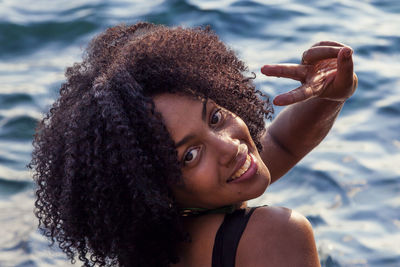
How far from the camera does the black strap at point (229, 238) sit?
2148mm

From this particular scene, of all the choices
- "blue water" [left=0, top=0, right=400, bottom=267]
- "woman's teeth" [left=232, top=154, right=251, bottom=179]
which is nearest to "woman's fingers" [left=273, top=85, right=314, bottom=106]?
"woman's teeth" [left=232, top=154, right=251, bottom=179]

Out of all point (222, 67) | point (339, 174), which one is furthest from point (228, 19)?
point (222, 67)

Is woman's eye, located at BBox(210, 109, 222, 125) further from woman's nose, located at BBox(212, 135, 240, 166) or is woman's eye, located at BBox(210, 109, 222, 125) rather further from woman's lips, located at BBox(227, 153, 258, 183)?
woman's lips, located at BBox(227, 153, 258, 183)

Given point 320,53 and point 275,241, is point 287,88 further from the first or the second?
point 275,241

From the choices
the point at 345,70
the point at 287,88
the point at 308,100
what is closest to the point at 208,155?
the point at 345,70

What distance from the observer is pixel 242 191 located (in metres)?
2.21

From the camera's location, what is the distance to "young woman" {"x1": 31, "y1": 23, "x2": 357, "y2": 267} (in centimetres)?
210

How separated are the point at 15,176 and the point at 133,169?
7.37ft

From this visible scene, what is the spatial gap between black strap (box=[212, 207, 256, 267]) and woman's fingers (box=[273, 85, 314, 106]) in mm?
367

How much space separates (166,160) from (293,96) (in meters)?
0.48

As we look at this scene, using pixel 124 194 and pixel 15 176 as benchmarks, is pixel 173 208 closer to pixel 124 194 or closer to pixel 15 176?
pixel 124 194

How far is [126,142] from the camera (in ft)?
6.76

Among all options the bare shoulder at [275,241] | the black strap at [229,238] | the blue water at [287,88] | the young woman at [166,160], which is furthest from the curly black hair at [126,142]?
the blue water at [287,88]

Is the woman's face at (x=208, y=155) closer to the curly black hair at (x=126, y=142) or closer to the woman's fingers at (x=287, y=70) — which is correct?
the curly black hair at (x=126, y=142)
